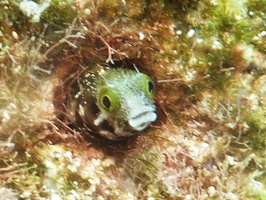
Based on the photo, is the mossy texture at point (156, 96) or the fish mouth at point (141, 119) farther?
the fish mouth at point (141, 119)

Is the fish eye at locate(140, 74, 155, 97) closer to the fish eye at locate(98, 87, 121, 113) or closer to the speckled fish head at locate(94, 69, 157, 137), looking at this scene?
the speckled fish head at locate(94, 69, 157, 137)

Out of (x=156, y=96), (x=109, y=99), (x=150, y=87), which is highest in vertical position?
(x=109, y=99)

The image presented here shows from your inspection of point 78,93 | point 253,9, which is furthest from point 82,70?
point 253,9

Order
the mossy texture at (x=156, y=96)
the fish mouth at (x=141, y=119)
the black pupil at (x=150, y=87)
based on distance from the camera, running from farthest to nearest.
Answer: the black pupil at (x=150, y=87), the fish mouth at (x=141, y=119), the mossy texture at (x=156, y=96)

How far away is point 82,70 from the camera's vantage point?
2.45 meters

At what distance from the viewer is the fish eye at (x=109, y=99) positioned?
2174 mm

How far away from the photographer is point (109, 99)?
2.20 metres

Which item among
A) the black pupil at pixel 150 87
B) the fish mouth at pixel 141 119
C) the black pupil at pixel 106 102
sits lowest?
the fish mouth at pixel 141 119

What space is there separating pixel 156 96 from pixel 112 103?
482 mm

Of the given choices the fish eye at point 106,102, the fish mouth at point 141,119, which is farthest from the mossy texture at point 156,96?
the fish eye at point 106,102

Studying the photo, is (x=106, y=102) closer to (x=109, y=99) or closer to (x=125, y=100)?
(x=109, y=99)

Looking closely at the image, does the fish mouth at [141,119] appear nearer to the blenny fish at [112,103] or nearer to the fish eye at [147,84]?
the blenny fish at [112,103]

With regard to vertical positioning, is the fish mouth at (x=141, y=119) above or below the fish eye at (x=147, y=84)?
below

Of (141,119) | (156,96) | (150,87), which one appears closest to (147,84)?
(150,87)
